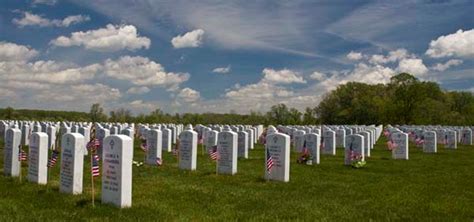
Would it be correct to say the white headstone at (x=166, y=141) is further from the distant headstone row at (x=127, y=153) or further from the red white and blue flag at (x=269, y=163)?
the red white and blue flag at (x=269, y=163)

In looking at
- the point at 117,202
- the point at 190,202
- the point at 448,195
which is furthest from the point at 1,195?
the point at 448,195

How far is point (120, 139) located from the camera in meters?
10.2

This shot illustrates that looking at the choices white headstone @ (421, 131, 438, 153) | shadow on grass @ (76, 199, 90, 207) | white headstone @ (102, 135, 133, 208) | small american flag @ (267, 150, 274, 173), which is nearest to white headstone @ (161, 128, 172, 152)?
small american flag @ (267, 150, 274, 173)

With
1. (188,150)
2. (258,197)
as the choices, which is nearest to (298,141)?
(188,150)

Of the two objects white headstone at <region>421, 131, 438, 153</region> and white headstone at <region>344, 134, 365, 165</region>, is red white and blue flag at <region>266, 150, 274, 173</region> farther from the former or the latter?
white headstone at <region>421, 131, 438, 153</region>

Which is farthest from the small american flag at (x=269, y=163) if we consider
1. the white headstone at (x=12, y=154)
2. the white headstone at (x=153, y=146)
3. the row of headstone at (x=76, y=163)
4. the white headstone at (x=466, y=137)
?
the white headstone at (x=466, y=137)

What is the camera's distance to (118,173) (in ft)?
33.5

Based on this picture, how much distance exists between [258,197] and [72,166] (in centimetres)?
415

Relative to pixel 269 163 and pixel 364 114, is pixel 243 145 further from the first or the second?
pixel 364 114

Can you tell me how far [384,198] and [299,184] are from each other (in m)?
2.62

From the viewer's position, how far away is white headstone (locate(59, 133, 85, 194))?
37.9 feet

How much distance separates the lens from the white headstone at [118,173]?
10.1 m

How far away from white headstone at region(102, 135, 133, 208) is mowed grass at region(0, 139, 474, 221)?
0.30m

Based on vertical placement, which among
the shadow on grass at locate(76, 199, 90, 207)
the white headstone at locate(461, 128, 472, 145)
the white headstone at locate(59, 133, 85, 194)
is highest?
the white headstone at locate(461, 128, 472, 145)
